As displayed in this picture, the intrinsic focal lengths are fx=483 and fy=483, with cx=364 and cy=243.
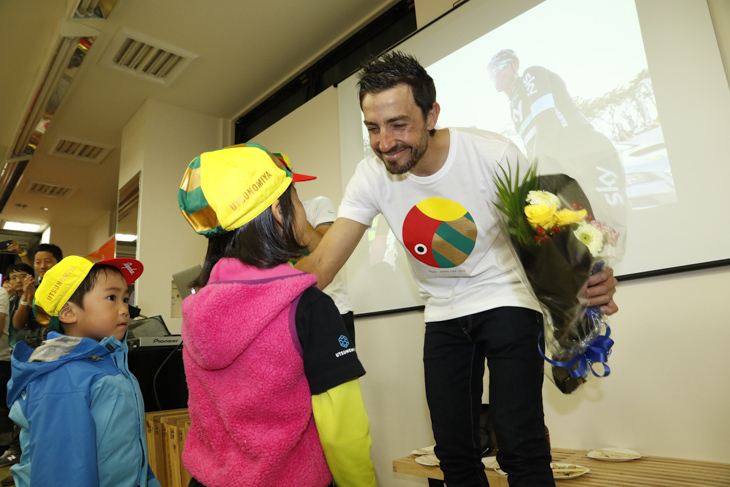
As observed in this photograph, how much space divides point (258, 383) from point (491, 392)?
59 centimetres

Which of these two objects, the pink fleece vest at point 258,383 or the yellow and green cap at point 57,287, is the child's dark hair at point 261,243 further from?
the yellow and green cap at point 57,287

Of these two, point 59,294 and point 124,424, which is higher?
point 59,294

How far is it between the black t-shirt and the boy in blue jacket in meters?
0.71

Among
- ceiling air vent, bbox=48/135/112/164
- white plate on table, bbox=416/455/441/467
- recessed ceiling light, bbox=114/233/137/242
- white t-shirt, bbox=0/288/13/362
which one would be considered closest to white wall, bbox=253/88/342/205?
recessed ceiling light, bbox=114/233/137/242

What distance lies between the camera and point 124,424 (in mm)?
1347

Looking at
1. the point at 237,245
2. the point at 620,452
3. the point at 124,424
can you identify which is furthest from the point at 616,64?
the point at 124,424

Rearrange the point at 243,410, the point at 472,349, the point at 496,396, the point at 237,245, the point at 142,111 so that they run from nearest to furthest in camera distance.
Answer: the point at 243,410, the point at 237,245, the point at 496,396, the point at 472,349, the point at 142,111

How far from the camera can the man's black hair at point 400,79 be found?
1.40 metres

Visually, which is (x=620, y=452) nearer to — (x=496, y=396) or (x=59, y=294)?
(x=496, y=396)

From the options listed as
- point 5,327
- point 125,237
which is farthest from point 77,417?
point 125,237

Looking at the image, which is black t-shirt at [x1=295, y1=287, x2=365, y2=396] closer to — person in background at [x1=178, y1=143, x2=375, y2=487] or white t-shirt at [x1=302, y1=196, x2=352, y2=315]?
person in background at [x1=178, y1=143, x2=375, y2=487]

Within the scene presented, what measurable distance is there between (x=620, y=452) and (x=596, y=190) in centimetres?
111

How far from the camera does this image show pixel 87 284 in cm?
158

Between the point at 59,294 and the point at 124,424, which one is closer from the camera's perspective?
the point at 124,424
